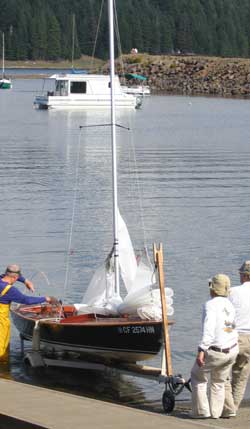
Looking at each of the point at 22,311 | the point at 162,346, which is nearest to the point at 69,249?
the point at 22,311

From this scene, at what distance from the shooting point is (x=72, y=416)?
11.6 metres

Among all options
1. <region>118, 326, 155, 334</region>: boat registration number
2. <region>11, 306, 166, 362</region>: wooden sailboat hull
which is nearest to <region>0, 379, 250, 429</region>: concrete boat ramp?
<region>118, 326, 155, 334</region>: boat registration number

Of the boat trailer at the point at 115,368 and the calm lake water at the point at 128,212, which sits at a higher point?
the boat trailer at the point at 115,368

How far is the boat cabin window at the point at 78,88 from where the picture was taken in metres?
88.9

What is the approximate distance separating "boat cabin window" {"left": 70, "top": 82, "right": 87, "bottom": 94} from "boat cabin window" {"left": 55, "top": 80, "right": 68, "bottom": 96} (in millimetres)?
469

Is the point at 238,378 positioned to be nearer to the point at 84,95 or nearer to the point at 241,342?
the point at 241,342

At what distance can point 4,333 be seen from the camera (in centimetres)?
1677

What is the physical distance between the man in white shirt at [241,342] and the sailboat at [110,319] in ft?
6.88

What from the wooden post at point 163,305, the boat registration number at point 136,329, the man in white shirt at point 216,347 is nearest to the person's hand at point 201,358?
the man in white shirt at point 216,347

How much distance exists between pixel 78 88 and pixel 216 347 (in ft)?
257

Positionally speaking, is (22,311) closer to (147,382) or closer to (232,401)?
(147,382)

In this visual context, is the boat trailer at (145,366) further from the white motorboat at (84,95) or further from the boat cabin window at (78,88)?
the white motorboat at (84,95)

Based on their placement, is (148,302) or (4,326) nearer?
(148,302)

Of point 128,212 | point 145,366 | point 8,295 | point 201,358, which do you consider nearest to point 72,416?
point 201,358
